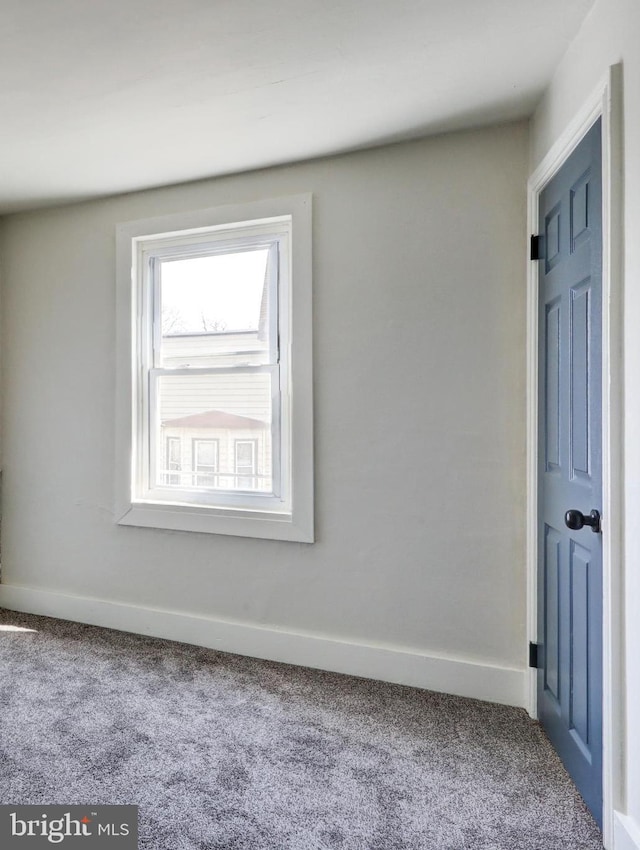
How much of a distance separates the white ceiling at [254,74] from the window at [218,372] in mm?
392

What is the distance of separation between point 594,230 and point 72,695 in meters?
2.68

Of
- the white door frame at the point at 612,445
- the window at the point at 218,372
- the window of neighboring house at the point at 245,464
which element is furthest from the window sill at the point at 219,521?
the white door frame at the point at 612,445

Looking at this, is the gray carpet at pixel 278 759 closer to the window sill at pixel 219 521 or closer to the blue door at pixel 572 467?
the blue door at pixel 572 467

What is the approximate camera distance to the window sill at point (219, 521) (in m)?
2.77

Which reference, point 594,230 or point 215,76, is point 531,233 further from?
point 215,76

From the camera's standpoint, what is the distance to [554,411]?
2.04 metres

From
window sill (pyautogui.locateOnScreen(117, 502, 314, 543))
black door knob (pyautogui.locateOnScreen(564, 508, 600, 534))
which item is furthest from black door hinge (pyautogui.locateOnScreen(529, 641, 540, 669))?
window sill (pyautogui.locateOnScreen(117, 502, 314, 543))

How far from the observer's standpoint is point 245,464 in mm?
2992

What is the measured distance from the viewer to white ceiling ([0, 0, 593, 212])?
1.69 m

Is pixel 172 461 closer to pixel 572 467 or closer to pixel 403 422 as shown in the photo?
pixel 403 422

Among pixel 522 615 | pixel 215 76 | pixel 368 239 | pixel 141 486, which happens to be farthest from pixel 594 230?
pixel 141 486

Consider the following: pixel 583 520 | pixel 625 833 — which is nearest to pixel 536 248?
pixel 583 520

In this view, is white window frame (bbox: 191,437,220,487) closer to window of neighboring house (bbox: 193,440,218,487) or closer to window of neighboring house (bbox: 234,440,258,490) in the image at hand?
window of neighboring house (bbox: 193,440,218,487)

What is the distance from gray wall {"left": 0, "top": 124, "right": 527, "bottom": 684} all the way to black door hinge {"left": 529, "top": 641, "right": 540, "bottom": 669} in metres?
0.12
